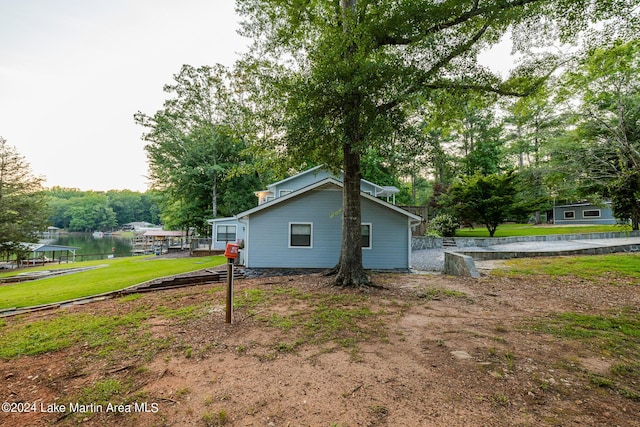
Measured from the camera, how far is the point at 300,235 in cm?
1196

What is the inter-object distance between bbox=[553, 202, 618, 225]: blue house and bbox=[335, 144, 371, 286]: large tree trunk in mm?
32259

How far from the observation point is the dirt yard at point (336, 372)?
2416 millimetres

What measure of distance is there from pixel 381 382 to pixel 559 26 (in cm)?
1009

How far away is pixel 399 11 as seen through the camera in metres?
6.56

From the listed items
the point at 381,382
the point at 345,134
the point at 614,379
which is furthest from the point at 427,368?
the point at 345,134

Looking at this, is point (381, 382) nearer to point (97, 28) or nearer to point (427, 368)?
point (427, 368)

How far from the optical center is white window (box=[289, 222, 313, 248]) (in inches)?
469

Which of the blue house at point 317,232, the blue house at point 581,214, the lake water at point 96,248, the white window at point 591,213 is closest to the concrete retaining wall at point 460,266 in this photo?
the blue house at point 317,232

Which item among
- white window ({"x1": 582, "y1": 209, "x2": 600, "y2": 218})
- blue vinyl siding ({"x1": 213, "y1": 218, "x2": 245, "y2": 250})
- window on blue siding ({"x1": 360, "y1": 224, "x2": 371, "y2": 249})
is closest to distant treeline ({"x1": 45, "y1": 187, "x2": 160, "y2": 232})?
blue vinyl siding ({"x1": 213, "y1": 218, "x2": 245, "y2": 250})

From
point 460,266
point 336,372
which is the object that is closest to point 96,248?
point 460,266

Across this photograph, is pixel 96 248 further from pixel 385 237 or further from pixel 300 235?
pixel 385 237

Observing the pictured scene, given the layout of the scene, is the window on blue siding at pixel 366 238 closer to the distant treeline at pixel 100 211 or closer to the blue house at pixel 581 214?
the blue house at pixel 581 214

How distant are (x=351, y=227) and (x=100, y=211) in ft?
320

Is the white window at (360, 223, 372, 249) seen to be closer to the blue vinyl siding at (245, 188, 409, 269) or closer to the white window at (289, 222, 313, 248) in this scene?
the blue vinyl siding at (245, 188, 409, 269)
